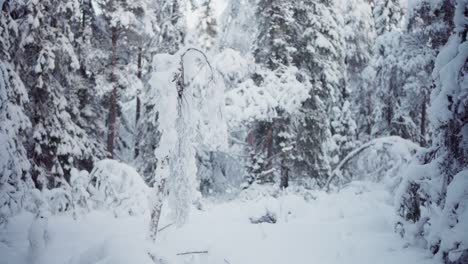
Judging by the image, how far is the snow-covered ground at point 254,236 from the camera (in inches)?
201

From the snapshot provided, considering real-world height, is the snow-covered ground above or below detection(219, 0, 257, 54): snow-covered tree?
below

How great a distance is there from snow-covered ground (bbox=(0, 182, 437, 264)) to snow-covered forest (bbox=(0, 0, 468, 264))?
0.04 m

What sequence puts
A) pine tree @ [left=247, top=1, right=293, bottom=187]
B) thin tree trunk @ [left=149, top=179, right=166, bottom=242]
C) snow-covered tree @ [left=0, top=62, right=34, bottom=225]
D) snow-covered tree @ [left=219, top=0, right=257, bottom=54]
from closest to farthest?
thin tree trunk @ [left=149, top=179, right=166, bottom=242], snow-covered tree @ [left=0, top=62, right=34, bottom=225], pine tree @ [left=247, top=1, right=293, bottom=187], snow-covered tree @ [left=219, top=0, right=257, bottom=54]

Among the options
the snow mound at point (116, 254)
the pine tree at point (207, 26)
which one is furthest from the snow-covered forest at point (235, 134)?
the pine tree at point (207, 26)

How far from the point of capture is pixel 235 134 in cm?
1747

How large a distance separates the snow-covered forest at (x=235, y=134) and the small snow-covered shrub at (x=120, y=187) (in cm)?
3

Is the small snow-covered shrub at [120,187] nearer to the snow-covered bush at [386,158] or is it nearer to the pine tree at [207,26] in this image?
the snow-covered bush at [386,158]

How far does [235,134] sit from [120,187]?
10854 mm

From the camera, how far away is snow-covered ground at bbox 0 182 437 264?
201 inches

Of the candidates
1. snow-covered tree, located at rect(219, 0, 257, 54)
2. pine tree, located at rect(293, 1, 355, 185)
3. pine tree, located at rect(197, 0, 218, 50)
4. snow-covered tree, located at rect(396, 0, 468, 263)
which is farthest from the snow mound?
pine tree, located at rect(197, 0, 218, 50)

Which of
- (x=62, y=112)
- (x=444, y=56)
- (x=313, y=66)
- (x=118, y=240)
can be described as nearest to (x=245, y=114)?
(x=313, y=66)

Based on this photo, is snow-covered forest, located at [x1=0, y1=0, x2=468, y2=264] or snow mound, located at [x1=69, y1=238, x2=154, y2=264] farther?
snow-covered forest, located at [x1=0, y1=0, x2=468, y2=264]

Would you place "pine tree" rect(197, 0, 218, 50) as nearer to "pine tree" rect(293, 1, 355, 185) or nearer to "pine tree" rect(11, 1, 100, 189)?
"pine tree" rect(293, 1, 355, 185)

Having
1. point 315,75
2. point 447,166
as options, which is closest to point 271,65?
point 315,75
